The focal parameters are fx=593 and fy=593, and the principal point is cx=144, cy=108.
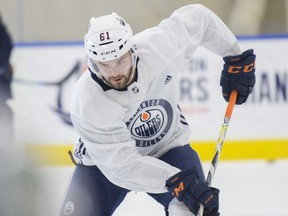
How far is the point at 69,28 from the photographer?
4590 millimetres

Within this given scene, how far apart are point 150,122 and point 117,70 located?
29cm

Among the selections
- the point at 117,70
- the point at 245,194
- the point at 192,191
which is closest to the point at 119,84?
the point at 117,70

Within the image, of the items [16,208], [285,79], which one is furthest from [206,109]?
[16,208]

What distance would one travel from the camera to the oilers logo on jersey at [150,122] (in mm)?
1906

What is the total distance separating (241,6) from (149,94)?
2961 mm

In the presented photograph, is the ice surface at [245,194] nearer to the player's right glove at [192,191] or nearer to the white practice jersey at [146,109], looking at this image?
the white practice jersey at [146,109]

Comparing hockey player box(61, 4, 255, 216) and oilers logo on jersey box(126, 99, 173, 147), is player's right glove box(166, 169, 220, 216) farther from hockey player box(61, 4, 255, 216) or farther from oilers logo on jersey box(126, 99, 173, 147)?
oilers logo on jersey box(126, 99, 173, 147)

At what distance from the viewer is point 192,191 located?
5.30 feet

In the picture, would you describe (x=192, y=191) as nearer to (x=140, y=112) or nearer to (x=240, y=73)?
(x=140, y=112)

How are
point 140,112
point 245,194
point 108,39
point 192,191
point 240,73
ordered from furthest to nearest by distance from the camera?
point 245,194 < point 240,73 < point 140,112 < point 108,39 < point 192,191

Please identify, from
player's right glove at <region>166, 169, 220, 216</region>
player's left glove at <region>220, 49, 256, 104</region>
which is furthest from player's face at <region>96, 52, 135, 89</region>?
player's left glove at <region>220, 49, 256, 104</region>

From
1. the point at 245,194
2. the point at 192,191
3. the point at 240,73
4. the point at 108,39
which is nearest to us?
the point at 192,191

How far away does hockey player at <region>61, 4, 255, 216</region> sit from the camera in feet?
5.63

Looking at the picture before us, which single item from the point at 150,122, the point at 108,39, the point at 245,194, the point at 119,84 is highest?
the point at 108,39
